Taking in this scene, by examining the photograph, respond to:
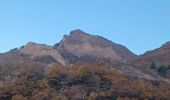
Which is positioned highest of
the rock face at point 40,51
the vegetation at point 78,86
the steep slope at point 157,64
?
the rock face at point 40,51

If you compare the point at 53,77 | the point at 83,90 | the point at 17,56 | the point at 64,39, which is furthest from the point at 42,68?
the point at 64,39

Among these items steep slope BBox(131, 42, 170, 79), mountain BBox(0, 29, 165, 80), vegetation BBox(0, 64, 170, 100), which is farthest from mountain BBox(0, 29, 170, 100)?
mountain BBox(0, 29, 165, 80)

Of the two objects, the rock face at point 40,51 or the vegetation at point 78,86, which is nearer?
the vegetation at point 78,86

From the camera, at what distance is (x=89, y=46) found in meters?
186

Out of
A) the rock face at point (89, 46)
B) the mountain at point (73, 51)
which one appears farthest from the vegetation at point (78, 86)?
the rock face at point (89, 46)

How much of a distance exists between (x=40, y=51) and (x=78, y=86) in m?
70.9

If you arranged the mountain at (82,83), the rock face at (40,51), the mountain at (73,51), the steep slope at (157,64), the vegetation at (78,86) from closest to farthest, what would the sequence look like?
the vegetation at (78,86) → the mountain at (82,83) → the steep slope at (157,64) → the mountain at (73,51) → the rock face at (40,51)

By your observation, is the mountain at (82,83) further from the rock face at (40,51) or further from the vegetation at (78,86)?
the rock face at (40,51)

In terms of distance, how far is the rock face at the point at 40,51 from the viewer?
157500mm

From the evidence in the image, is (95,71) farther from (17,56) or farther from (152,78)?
(17,56)

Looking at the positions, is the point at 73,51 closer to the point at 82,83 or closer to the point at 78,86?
the point at 82,83

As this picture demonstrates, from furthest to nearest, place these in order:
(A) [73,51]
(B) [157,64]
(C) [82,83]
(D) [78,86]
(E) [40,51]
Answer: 1. (A) [73,51]
2. (E) [40,51]
3. (B) [157,64]
4. (C) [82,83]
5. (D) [78,86]

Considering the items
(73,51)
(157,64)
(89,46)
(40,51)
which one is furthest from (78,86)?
(89,46)

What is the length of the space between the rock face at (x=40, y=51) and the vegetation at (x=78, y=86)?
55451mm
